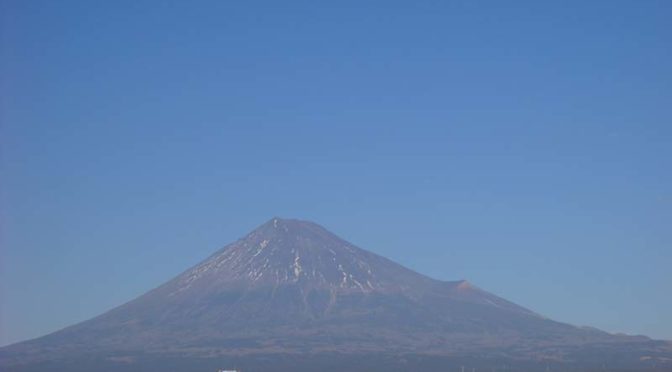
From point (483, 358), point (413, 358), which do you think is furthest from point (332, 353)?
point (483, 358)

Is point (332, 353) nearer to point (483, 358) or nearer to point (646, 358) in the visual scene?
point (483, 358)

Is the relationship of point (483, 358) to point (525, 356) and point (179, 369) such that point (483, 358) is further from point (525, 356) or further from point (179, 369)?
point (179, 369)

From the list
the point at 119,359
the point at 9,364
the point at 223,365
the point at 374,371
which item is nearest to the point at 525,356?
the point at 374,371

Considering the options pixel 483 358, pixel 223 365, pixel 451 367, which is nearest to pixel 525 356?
pixel 483 358

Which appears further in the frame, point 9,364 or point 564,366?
point 9,364

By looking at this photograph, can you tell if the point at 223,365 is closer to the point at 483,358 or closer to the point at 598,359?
the point at 483,358

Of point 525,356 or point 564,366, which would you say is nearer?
point 564,366

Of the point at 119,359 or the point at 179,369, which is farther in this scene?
the point at 119,359
